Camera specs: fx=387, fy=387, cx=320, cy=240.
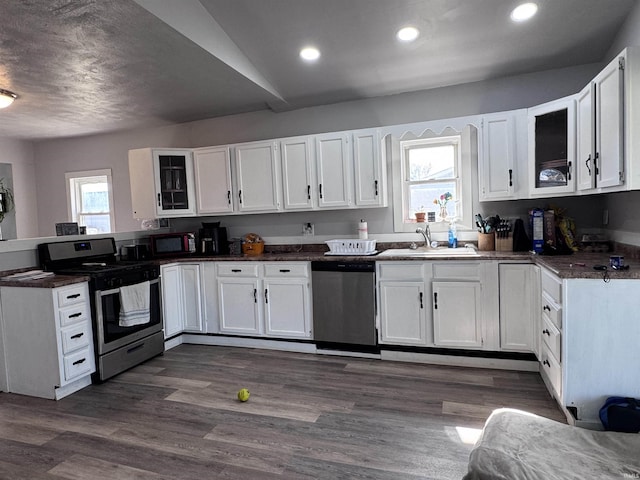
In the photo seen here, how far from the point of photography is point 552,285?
247 centimetres

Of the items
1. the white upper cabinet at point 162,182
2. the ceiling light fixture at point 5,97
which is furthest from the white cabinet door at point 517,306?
the ceiling light fixture at point 5,97

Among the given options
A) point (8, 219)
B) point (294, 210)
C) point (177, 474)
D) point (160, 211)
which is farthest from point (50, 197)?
point (177, 474)

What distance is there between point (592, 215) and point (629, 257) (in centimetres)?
76

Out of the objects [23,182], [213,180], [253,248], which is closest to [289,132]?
[213,180]

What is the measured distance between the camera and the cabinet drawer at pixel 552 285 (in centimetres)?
232

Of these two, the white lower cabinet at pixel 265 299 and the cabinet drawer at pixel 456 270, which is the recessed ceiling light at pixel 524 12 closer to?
the cabinet drawer at pixel 456 270

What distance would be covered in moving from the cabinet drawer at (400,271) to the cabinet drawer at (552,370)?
1049mm

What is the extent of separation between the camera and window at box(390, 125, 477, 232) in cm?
375

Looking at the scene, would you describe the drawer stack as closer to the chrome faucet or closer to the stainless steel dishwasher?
the chrome faucet

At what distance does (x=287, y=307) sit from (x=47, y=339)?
1.95 metres

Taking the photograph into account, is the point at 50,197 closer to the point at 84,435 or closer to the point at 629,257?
the point at 84,435

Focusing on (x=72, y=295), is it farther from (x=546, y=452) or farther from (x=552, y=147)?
(x=552, y=147)

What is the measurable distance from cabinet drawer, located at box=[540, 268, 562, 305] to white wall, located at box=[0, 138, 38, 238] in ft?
22.0

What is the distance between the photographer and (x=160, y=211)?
431 cm
